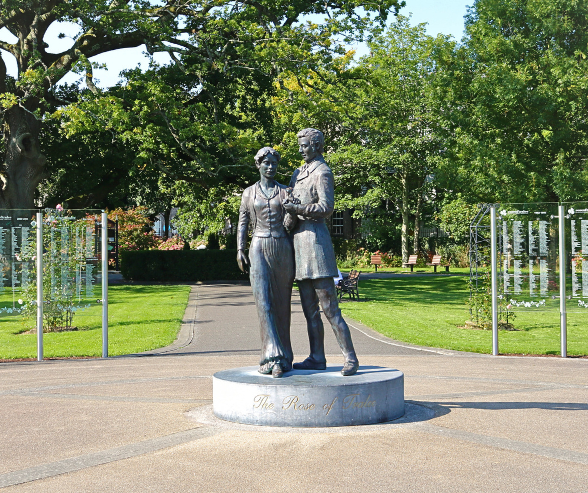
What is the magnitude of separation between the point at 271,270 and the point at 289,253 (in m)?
0.25

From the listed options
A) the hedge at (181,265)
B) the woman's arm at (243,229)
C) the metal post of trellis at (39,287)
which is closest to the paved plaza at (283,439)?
the metal post of trellis at (39,287)

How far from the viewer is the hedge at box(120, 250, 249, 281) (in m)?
31.0

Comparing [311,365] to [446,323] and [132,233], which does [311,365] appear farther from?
[132,233]

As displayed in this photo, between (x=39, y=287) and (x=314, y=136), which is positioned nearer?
(x=314, y=136)

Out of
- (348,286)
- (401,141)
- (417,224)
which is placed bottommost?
(348,286)

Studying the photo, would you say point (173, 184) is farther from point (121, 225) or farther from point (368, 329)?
point (368, 329)

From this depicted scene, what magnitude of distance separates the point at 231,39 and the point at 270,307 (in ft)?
60.2

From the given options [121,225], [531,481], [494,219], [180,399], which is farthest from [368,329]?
[121,225]

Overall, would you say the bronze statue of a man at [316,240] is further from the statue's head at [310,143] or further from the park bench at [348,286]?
the park bench at [348,286]

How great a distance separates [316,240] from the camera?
708 centimetres

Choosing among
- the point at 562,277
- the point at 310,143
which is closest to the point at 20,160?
the point at 562,277

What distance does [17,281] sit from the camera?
12172 mm

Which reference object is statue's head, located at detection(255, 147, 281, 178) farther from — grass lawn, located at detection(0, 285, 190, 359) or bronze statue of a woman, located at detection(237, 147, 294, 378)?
grass lawn, located at detection(0, 285, 190, 359)

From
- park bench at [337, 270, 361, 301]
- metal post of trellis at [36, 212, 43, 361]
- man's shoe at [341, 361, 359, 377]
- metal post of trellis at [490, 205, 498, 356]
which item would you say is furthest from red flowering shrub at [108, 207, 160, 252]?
man's shoe at [341, 361, 359, 377]
